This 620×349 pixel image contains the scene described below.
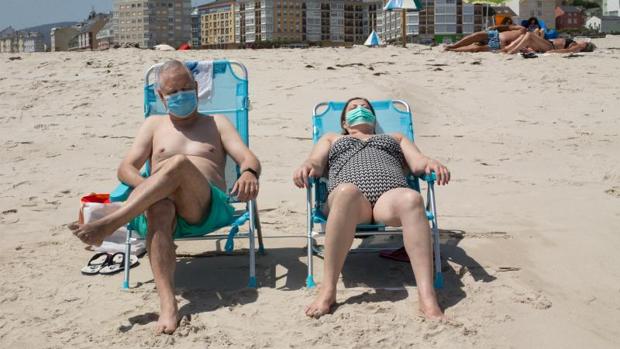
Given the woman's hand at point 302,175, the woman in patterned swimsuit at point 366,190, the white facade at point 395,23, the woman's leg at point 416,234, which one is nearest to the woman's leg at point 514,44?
the woman in patterned swimsuit at point 366,190

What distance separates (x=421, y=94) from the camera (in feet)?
31.2

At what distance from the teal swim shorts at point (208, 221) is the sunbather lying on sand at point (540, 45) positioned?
37.1ft

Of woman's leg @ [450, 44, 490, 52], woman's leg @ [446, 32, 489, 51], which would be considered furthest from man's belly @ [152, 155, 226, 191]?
woman's leg @ [446, 32, 489, 51]

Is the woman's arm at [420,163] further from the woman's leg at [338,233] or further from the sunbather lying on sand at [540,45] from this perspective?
the sunbather lying on sand at [540,45]

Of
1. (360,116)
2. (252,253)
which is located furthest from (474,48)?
(252,253)

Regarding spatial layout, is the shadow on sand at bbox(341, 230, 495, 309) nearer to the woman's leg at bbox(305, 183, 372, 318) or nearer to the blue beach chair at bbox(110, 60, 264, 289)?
the woman's leg at bbox(305, 183, 372, 318)

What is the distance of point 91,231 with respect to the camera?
2.97 meters

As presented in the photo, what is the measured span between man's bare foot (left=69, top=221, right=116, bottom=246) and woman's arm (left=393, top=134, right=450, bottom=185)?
1.62 meters

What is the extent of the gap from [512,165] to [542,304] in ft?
11.7

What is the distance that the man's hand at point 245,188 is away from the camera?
10.8 feet

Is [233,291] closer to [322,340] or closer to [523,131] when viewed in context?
[322,340]

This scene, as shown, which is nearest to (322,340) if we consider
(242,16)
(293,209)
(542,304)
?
(542,304)

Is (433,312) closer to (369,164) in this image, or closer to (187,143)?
(369,164)

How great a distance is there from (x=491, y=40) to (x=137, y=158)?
1175 centimetres
